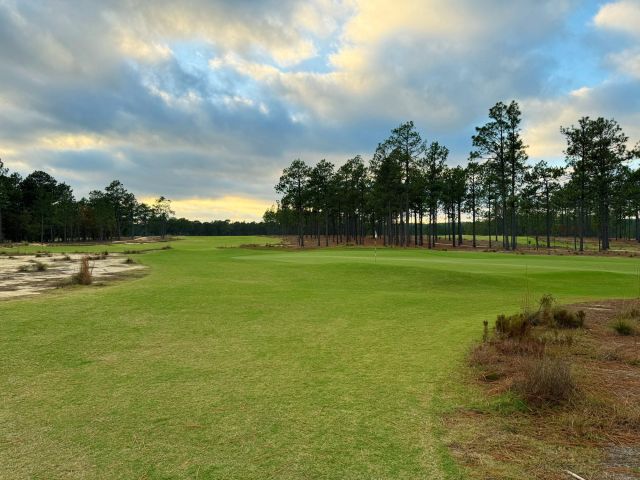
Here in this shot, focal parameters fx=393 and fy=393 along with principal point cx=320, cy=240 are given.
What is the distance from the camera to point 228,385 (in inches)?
238

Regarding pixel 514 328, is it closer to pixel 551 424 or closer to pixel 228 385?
→ pixel 551 424

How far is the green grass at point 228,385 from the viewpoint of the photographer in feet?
13.0

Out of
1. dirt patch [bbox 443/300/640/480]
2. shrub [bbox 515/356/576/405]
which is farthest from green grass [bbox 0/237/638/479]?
shrub [bbox 515/356/576/405]

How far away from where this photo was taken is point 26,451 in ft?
13.6

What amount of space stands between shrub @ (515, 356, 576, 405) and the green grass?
1.14 meters

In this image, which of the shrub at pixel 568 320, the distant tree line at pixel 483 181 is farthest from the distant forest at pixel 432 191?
the shrub at pixel 568 320

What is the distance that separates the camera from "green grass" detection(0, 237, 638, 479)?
13.0 feet

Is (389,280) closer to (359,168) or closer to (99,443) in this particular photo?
(99,443)

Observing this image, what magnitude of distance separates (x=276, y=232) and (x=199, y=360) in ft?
611

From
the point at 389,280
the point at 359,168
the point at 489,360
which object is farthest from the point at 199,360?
the point at 359,168

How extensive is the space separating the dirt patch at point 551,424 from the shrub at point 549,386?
10 centimetres

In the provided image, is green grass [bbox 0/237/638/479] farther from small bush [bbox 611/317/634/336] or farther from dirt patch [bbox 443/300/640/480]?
small bush [bbox 611/317/634/336]

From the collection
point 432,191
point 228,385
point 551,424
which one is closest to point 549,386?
point 551,424

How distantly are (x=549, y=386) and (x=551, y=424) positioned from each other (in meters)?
0.72
